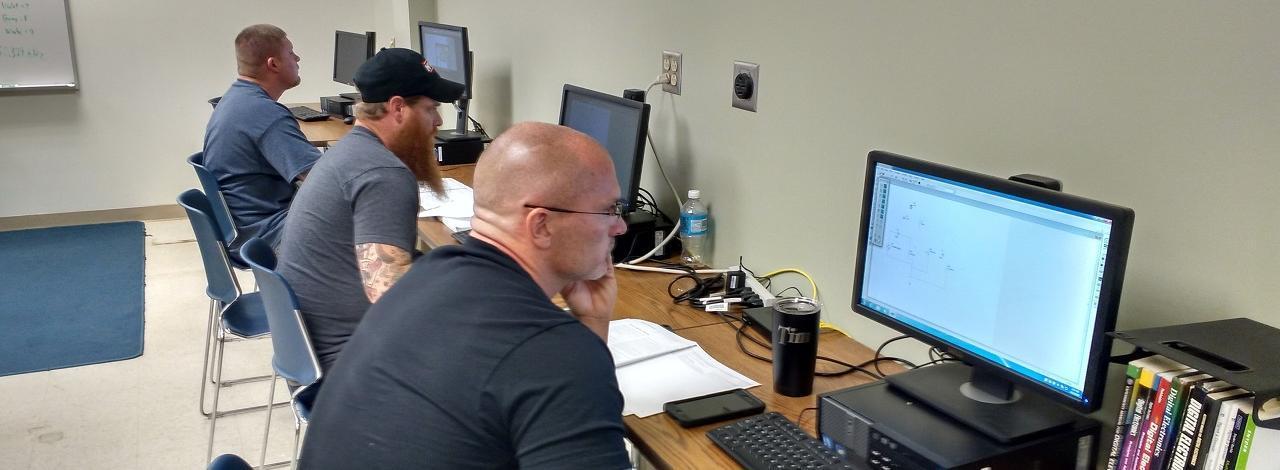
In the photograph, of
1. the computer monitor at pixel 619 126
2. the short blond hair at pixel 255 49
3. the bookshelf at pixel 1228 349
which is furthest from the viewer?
the short blond hair at pixel 255 49

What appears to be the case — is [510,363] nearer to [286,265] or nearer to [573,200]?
[573,200]

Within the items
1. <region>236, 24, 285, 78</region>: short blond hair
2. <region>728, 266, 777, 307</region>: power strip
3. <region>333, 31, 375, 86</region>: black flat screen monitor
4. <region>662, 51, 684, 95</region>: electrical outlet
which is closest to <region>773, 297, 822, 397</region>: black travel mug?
<region>728, 266, 777, 307</region>: power strip

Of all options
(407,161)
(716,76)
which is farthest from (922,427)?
(407,161)

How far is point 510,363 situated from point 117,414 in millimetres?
2798

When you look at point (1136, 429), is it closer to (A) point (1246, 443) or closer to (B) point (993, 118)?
(A) point (1246, 443)

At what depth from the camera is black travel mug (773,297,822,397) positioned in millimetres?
1739

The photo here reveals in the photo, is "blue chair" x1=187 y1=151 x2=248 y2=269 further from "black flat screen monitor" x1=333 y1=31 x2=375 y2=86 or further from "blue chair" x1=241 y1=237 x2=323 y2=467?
"black flat screen monitor" x1=333 y1=31 x2=375 y2=86

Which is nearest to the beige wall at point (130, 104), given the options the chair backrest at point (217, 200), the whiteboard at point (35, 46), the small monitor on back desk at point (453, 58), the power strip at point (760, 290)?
the whiteboard at point (35, 46)

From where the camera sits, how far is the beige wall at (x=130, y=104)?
5.68 meters

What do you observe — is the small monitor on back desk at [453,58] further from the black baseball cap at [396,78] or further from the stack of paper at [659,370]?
the stack of paper at [659,370]

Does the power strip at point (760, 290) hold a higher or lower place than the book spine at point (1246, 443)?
lower

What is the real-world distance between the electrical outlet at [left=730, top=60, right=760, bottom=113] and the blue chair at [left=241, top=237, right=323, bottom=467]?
3.76ft

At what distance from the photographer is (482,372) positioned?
1188mm

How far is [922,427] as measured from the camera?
146 centimetres
